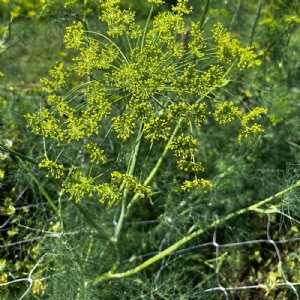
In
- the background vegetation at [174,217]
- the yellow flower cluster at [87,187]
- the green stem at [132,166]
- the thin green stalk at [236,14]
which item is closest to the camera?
the yellow flower cluster at [87,187]

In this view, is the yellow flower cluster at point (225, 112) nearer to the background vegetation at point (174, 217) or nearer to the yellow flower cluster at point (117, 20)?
the yellow flower cluster at point (117, 20)

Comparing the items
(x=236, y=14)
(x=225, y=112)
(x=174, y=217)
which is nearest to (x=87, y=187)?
(x=225, y=112)

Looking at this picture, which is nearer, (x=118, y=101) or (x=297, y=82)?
(x=118, y=101)

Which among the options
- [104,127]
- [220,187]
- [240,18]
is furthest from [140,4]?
[220,187]

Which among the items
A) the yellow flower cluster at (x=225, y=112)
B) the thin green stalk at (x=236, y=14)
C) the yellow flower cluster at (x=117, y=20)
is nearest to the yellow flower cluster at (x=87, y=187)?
the yellow flower cluster at (x=225, y=112)

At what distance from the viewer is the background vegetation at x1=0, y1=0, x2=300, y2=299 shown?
2822 millimetres

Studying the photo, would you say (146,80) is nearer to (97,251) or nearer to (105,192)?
(105,192)

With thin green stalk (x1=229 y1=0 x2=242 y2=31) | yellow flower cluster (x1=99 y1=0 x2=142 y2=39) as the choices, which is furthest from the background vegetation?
yellow flower cluster (x1=99 y1=0 x2=142 y2=39)

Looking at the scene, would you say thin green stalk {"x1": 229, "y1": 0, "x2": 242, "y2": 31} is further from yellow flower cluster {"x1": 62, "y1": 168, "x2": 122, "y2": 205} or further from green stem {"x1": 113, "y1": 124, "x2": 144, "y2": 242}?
yellow flower cluster {"x1": 62, "y1": 168, "x2": 122, "y2": 205}

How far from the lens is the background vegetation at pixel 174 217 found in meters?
2.82

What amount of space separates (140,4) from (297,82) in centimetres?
210

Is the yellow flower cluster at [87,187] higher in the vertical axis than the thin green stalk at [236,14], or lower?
lower

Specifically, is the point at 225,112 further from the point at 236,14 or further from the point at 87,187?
the point at 236,14

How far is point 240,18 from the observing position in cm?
358
